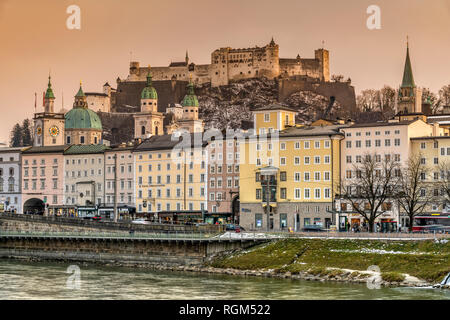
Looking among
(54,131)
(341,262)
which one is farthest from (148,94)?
(341,262)

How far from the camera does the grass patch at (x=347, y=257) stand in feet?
208

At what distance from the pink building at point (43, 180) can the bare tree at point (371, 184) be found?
49.7 metres

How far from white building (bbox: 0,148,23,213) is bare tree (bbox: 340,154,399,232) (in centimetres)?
5626

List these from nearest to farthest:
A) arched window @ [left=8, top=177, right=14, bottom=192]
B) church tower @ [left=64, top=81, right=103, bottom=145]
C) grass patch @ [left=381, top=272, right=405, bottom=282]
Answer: grass patch @ [left=381, top=272, right=405, bottom=282], arched window @ [left=8, top=177, right=14, bottom=192], church tower @ [left=64, top=81, right=103, bottom=145]

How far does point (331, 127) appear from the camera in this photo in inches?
4208

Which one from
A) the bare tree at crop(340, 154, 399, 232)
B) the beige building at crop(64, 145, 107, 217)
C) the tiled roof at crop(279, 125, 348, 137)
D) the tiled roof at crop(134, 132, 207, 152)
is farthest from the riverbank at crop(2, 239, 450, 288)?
the beige building at crop(64, 145, 107, 217)

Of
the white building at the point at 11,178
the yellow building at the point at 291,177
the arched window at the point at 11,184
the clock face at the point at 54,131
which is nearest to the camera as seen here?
the yellow building at the point at 291,177

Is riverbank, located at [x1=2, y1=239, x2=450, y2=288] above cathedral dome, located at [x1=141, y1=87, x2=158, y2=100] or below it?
below

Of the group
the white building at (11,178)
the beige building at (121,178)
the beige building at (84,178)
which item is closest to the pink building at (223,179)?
the beige building at (121,178)

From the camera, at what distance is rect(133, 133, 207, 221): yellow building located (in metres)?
118

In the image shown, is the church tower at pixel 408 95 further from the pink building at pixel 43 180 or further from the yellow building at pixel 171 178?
the pink building at pixel 43 180

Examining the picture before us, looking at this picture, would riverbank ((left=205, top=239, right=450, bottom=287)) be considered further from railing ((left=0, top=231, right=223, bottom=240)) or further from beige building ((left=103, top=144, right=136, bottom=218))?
beige building ((left=103, top=144, right=136, bottom=218))

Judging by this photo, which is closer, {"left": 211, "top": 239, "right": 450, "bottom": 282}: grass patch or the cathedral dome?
{"left": 211, "top": 239, "right": 450, "bottom": 282}: grass patch
